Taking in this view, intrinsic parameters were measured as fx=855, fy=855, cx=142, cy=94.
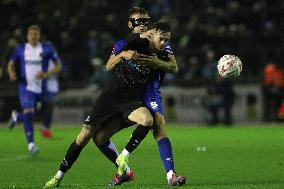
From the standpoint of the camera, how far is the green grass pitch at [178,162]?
998cm

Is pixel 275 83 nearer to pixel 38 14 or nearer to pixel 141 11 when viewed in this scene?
pixel 38 14

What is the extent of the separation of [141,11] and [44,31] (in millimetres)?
17130

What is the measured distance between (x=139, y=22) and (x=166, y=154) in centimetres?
158

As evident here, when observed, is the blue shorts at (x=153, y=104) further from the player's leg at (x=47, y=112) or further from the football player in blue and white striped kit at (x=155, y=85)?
the player's leg at (x=47, y=112)

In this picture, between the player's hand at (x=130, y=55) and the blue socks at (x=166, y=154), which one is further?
the blue socks at (x=166, y=154)

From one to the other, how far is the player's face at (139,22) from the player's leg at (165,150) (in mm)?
989

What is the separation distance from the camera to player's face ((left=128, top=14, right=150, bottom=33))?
32.3 ft

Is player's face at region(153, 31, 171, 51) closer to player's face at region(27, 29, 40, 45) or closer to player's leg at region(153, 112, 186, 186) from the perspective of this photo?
player's leg at region(153, 112, 186, 186)

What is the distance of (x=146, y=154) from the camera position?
1469cm

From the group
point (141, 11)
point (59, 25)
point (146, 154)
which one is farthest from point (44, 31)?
point (141, 11)

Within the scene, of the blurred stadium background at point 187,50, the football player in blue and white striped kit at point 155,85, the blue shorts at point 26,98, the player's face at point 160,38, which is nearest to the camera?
the football player in blue and white striped kit at point 155,85

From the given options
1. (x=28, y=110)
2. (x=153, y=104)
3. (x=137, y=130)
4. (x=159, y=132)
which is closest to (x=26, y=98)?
(x=28, y=110)

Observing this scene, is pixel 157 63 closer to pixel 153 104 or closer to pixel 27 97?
pixel 153 104

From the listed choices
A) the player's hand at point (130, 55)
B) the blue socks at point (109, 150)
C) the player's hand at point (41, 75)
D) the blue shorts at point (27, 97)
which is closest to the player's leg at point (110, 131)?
the blue socks at point (109, 150)
